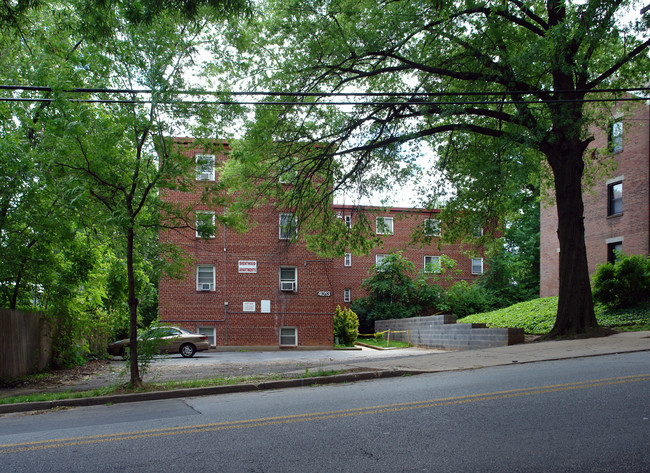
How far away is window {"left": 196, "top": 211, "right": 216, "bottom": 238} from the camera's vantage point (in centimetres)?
1189

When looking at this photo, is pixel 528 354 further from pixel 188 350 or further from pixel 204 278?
pixel 204 278

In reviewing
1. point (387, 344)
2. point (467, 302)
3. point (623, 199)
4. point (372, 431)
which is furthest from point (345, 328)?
point (372, 431)

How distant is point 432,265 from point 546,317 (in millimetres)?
18001

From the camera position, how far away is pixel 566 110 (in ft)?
47.7

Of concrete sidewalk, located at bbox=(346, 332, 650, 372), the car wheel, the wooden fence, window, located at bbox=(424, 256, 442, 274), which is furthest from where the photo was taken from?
window, located at bbox=(424, 256, 442, 274)

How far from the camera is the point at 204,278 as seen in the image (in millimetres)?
30484

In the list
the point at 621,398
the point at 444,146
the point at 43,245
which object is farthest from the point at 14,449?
the point at 444,146

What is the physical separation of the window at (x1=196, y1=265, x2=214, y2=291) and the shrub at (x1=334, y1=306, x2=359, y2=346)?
8099 mm

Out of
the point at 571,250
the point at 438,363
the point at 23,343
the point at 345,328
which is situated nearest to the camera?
the point at 438,363

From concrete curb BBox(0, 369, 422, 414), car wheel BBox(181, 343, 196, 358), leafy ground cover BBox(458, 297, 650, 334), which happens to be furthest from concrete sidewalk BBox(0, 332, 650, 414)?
car wheel BBox(181, 343, 196, 358)

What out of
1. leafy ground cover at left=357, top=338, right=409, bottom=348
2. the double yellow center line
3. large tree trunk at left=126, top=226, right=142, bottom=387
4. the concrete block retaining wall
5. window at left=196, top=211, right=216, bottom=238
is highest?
window at left=196, top=211, right=216, bottom=238

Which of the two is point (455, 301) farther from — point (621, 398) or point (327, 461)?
point (327, 461)

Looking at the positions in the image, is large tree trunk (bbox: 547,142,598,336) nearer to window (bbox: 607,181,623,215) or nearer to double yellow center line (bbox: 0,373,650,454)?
double yellow center line (bbox: 0,373,650,454)

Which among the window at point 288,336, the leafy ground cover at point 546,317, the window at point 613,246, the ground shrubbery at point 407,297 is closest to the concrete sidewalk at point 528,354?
the leafy ground cover at point 546,317
